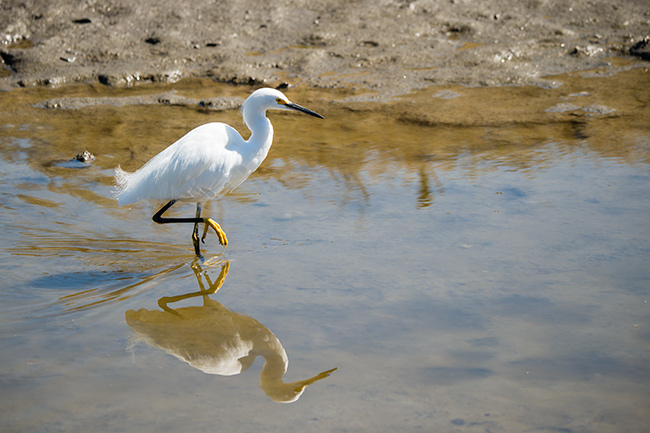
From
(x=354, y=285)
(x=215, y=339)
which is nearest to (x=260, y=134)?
(x=354, y=285)

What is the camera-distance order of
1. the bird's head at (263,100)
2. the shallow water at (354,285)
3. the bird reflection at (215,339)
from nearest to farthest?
the shallow water at (354,285) → the bird reflection at (215,339) → the bird's head at (263,100)

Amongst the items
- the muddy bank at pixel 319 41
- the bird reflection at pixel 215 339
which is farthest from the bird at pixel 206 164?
the muddy bank at pixel 319 41

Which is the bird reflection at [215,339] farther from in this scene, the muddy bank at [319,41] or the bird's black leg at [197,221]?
the muddy bank at [319,41]

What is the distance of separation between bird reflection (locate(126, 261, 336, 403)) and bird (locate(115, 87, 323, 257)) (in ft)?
2.17

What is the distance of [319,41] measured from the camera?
7.96 m

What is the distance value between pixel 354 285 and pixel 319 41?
203 inches

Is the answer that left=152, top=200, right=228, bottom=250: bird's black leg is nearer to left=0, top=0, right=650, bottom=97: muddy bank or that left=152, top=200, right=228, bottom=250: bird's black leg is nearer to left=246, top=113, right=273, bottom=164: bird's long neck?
left=246, top=113, right=273, bottom=164: bird's long neck

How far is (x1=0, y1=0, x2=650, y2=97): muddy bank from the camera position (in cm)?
736

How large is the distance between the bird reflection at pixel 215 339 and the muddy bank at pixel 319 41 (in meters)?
4.13

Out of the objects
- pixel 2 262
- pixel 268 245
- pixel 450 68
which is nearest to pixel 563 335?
pixel 268 245

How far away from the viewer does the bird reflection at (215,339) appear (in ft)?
9.08

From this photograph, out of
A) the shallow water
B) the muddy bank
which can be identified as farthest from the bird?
the muddy bank

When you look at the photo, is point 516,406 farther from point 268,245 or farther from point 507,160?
point 507,160

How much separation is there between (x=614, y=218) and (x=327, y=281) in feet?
6.46
